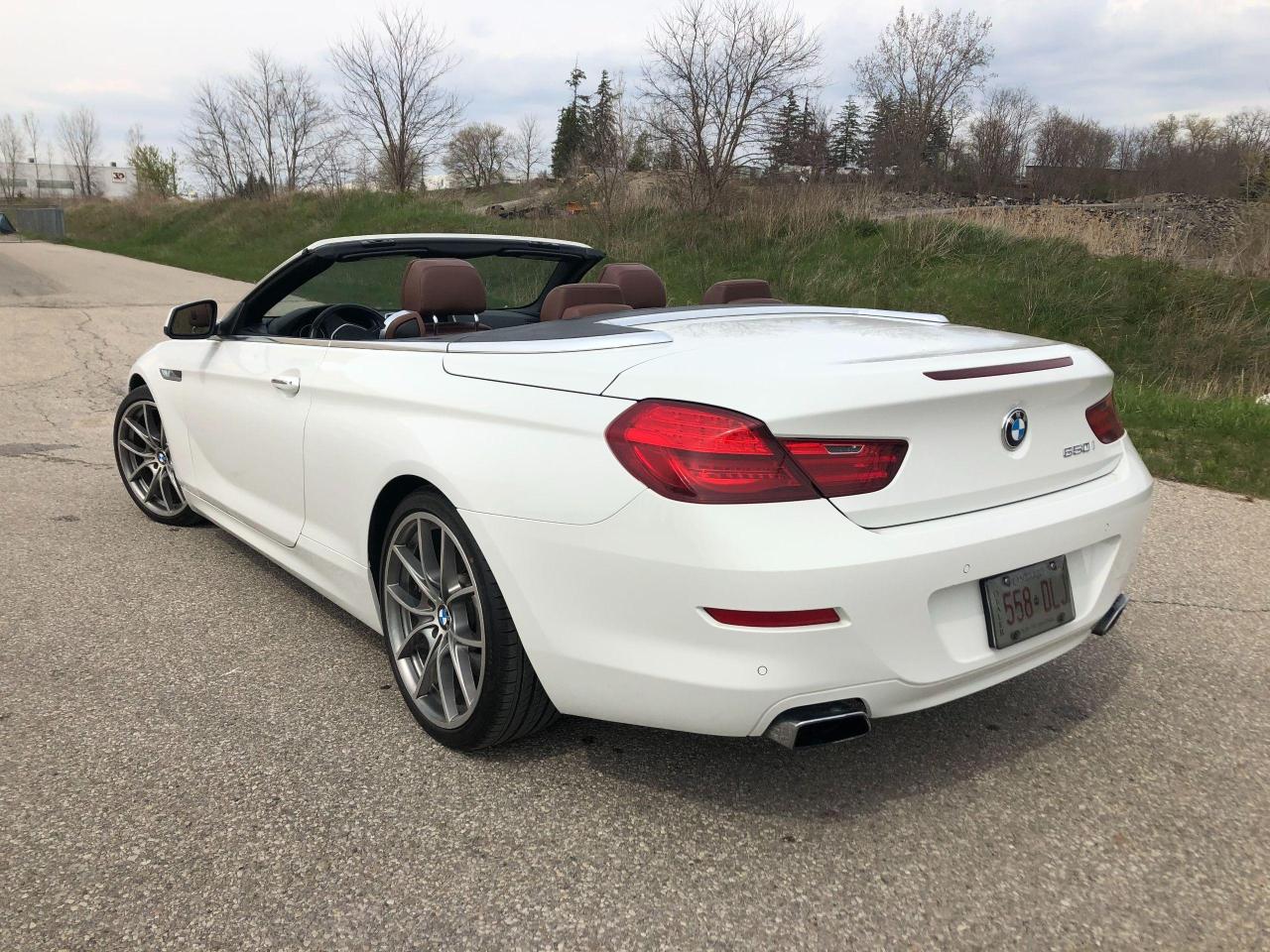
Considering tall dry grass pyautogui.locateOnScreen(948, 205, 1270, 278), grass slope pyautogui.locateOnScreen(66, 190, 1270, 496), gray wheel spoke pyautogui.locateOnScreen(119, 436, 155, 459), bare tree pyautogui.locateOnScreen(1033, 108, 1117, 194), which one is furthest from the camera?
bare tree pyautogui.locateOnScreen(1033, 108, 1117, 194)

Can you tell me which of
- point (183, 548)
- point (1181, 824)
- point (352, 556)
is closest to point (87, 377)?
point (183, 548)

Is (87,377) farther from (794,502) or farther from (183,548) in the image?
(794,502)

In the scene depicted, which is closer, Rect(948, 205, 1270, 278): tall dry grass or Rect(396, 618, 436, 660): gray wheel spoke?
Rect(396, 618, 436, 660): gray wheel spoke

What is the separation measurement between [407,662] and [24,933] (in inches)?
44.0

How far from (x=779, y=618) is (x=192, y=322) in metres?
3.12

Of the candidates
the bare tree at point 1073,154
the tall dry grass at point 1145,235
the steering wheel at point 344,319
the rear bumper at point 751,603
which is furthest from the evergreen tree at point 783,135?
the bare tree at point 1073,154

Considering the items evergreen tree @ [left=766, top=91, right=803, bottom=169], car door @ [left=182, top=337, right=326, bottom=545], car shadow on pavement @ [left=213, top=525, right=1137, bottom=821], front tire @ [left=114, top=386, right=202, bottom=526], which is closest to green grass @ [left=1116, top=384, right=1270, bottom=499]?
car shadow on pavement @ [left=213, top=525, right=1137, bottom=821]

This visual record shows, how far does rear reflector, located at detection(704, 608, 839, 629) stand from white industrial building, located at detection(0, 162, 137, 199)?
86.4m

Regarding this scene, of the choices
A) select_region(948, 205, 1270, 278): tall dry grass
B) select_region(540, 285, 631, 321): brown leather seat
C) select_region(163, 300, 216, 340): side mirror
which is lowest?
select_region(163, 300, 216, 340): side mirror

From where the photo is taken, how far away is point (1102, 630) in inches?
99.8

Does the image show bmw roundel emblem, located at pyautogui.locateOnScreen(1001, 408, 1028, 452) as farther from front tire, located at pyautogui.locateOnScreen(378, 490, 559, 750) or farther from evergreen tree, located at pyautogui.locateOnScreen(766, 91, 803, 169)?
evergreen tree, located at pyautogui.locateOnScreen(766, 91, 803, 169)

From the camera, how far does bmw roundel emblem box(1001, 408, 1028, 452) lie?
2236 millimetres

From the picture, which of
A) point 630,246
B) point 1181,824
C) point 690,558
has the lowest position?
point 1181,824

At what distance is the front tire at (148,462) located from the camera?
458cm
